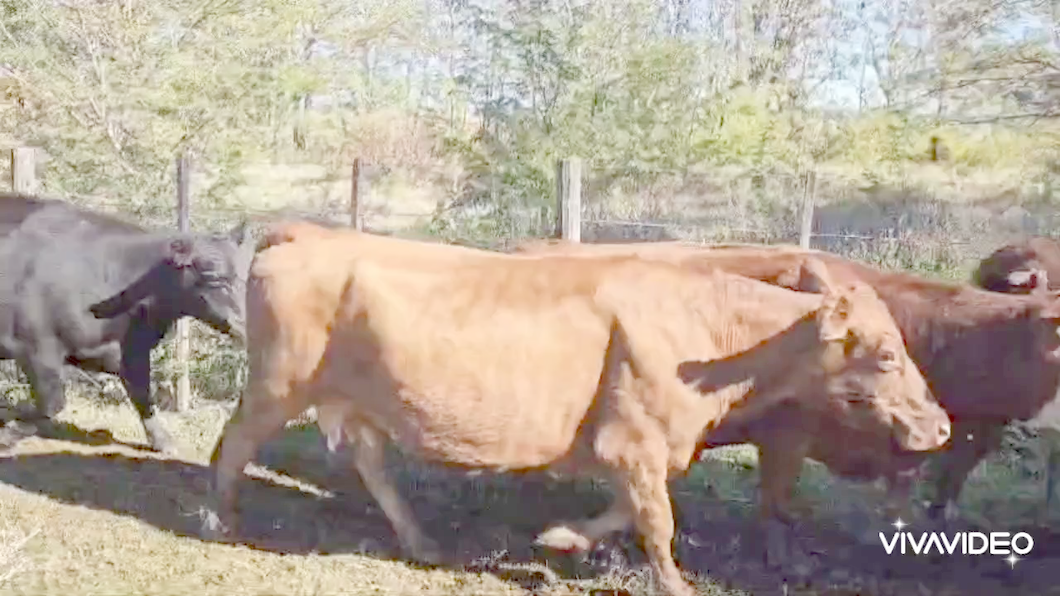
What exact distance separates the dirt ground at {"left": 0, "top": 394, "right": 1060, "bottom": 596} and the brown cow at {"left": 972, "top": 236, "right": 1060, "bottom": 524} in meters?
→ 0.29

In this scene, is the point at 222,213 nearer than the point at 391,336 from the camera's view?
No

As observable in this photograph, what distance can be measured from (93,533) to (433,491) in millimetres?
1948

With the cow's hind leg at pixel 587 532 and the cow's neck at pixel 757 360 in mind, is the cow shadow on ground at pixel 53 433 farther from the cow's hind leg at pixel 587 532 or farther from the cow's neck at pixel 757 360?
the cow's neck at pixel 757 360

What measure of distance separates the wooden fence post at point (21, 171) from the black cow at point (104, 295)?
1.42m

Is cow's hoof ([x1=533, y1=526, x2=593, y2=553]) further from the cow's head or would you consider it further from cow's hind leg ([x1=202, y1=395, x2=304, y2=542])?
cow's hind leg ([x1=202, y1=395, x2=304, y2=542])

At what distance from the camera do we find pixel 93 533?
610 centimetres

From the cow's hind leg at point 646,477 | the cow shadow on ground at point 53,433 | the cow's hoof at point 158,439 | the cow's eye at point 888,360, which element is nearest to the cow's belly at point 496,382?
the cow's hind leg at point 646,477

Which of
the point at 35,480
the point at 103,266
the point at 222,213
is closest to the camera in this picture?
the point at 35,480

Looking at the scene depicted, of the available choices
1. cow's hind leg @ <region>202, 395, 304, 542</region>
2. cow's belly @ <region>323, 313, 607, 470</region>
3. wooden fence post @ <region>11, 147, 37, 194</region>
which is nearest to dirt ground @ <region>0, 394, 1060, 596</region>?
cow's hind leg @ <region>202, 395, 304, 542</region>

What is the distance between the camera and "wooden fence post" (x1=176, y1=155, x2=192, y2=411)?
8922 millimetres

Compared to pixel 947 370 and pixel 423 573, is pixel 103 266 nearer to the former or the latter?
pixel 423 573

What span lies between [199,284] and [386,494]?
7.99ft

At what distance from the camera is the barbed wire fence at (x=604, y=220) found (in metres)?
9.12

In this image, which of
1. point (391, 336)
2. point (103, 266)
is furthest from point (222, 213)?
point (391, 336)
